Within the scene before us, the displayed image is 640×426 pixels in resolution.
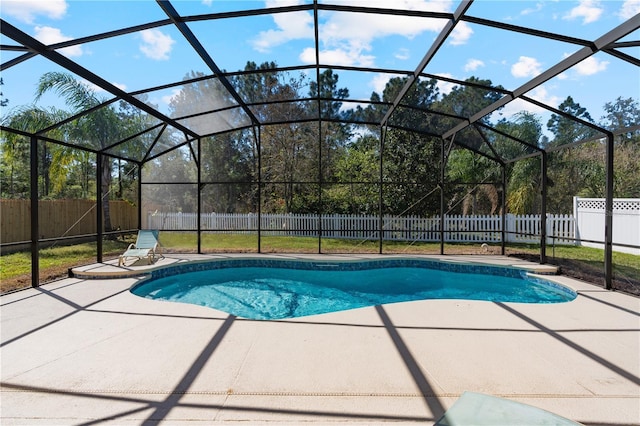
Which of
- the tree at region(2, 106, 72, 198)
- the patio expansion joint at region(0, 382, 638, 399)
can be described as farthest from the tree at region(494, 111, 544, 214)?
the tree at region(2, 106, 72, 198)

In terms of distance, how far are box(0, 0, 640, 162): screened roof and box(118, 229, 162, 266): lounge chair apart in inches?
110

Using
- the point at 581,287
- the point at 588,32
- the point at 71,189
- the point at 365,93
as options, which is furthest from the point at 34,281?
the point at 71,189

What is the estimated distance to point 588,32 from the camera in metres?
3.97

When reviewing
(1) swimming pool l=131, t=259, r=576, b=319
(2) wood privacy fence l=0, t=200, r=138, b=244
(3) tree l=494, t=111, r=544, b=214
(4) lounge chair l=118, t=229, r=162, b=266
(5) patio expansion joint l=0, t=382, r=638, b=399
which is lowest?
(1) swimming pool l=131, t=259, r=576, b=319

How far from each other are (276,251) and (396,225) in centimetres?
512

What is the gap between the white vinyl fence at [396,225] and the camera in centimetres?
1116

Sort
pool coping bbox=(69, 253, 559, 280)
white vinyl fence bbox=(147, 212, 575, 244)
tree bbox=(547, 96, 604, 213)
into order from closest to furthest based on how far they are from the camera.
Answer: pool coping bbox=(69, 253, 559, 280) < white vinyl fence bbox=(147, 212, 575, 244) < tree bbox=(547, 96, 604, 213)

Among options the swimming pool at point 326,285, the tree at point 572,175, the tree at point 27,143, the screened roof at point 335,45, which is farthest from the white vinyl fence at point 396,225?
the screened roof at point 335,45

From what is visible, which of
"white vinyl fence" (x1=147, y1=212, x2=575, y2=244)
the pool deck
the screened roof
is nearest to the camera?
the pool deck

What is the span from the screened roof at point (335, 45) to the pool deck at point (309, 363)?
322 centimetres

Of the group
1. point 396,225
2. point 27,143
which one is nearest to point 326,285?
point 396,225

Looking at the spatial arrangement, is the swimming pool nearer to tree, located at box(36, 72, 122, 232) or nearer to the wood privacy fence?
the wood privacy fence

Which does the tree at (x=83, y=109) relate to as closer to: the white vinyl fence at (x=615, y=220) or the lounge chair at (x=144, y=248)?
the lounge chair at (x=144, y=248)

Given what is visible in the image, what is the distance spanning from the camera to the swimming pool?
5906 mm
